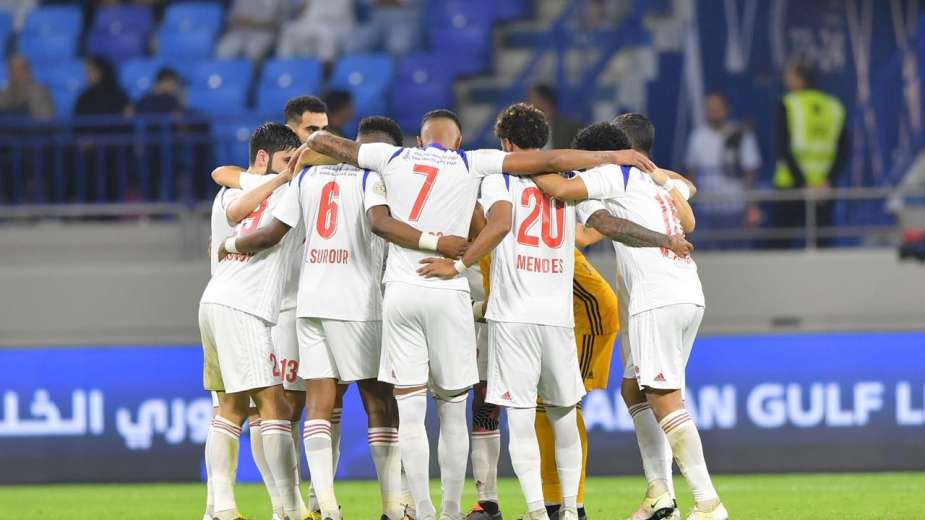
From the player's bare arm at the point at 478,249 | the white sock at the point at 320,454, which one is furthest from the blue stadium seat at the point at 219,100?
the player's bare arm at the point at 478,249

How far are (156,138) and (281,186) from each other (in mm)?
6611

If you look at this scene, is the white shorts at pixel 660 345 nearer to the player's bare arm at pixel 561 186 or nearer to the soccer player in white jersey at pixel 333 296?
the player's bare arm at pixel 561 186

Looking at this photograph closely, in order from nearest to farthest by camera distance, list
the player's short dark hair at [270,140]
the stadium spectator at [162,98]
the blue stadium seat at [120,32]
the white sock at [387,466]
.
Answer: the white sock at [387,466] < the player's short dark hair at [270,140] < the stadium spectator at [162,98] < the blue stadium seat at [120,32]

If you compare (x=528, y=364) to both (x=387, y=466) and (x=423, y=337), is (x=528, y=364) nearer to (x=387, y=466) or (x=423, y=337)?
(x=423, y=337)

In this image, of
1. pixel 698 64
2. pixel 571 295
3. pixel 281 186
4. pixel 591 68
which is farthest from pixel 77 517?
pixel 698 64

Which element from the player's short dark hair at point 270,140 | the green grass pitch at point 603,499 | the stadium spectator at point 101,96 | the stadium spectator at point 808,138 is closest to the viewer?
the player's short dark hair at point 270,140

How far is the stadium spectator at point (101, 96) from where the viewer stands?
645 inches

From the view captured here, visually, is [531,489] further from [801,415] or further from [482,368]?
[801,415]

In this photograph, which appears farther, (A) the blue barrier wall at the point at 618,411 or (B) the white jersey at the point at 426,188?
(A) the blue barrier wall at the point at 618,411

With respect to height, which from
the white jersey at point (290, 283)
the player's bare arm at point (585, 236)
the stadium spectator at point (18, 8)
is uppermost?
the stadium spectator at point (18, 8)

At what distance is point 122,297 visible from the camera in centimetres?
1439

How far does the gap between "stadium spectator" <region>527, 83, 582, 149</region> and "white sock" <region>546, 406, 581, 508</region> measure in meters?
5.96

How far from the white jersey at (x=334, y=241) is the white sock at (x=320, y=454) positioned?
22.5 inches

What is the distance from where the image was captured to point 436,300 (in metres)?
8.60
